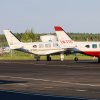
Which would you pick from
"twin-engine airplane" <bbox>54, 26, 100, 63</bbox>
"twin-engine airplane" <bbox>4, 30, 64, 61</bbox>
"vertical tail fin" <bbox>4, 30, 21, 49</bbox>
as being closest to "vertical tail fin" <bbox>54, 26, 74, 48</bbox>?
"twin-engine airplane" <bbox>54, 26, 100, 63</bbox>

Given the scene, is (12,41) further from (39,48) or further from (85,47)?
(85,47)

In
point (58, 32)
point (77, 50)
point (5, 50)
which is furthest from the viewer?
point (5, 50)

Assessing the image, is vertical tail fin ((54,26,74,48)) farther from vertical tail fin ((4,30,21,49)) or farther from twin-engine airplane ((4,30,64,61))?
vertical tail fin ((4,30,21,49))

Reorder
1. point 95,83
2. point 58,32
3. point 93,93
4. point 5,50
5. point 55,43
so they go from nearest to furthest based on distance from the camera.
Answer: point 93,93
point 95,83
point 58,32
point 55,43
point 5,50

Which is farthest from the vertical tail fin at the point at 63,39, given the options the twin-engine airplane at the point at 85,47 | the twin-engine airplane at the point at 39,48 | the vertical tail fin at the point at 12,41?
the vertical tail fin at the point at 12,41

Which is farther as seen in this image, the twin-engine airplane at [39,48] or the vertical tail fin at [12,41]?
the vertical tail fin at [12,41]

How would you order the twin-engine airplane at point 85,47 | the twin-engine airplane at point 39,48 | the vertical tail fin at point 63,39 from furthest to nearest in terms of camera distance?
the twin-engine airplane at point 39,48
the vertical tail fin at point 63,39
the twin-engine airplane at point 85,47

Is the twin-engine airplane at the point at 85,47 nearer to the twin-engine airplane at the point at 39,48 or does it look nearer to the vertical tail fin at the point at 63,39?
the vertical tail fin at the point at 63,39

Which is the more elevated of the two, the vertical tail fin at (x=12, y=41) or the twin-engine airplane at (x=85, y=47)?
the vertical tail fin at (x=12, y=41)

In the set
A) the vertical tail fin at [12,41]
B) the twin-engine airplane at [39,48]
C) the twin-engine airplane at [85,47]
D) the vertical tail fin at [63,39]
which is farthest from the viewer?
the vertical tail fin at [12,41]

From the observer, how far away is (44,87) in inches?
1037

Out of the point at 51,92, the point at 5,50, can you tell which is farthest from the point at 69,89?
the point at 5,50

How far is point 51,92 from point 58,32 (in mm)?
45899

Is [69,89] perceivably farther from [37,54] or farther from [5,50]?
[5,50]
